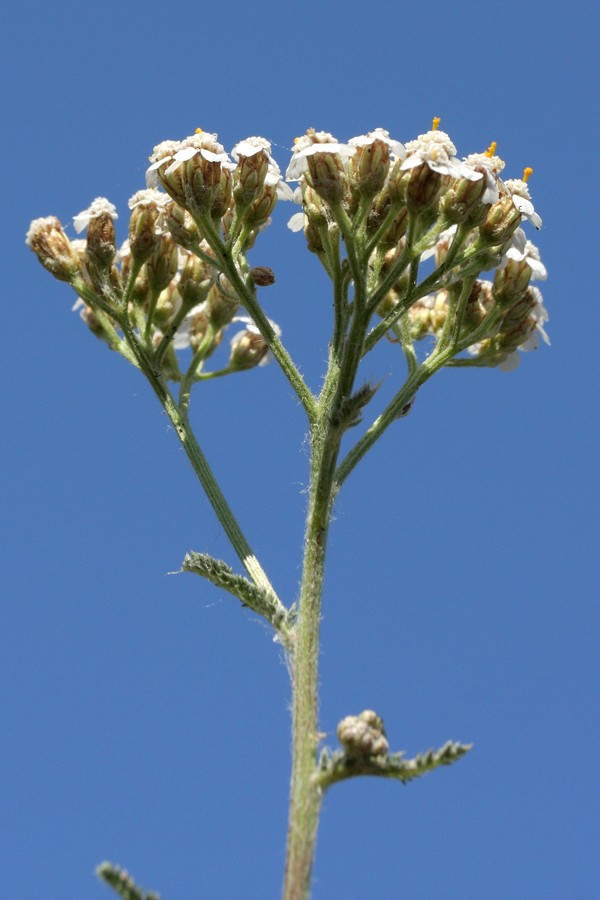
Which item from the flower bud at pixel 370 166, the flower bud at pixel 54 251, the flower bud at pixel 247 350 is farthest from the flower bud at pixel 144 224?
the flower bud at pixel 370 166

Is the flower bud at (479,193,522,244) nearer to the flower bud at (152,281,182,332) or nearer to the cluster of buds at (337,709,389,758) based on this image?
the flower bud at (152,281,182,332)

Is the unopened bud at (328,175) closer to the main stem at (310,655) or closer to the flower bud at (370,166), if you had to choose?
the flower bud at (370,166)

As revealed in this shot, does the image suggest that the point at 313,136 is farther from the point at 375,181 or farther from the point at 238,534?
the point at 238,534

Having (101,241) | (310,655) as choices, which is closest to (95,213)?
(101,241)

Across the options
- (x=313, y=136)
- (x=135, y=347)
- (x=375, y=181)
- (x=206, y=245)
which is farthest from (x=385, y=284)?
(x=135, y=347)

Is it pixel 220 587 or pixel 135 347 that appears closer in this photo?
pixel 220 587

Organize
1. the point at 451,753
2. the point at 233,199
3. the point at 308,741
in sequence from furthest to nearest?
the point at 233,199
the point at 308,741
the point at 451,753

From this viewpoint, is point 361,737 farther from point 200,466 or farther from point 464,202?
point 464,202
